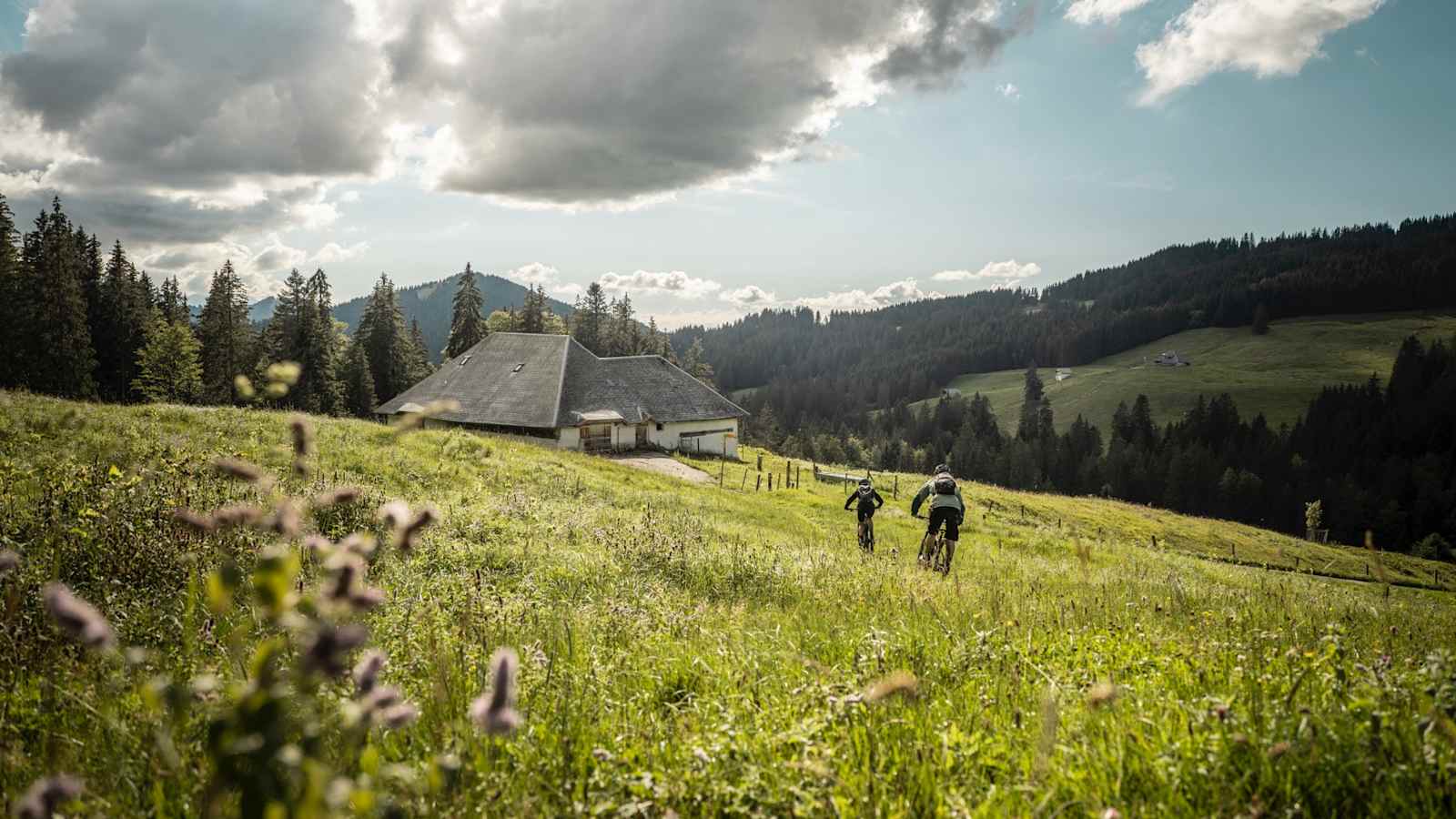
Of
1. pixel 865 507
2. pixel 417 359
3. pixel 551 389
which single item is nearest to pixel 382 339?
pixel 417 359

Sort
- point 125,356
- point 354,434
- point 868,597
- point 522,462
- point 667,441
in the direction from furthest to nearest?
point 125,356 → point 667,441 → point 522,462 → point 354,434 → point 868,597

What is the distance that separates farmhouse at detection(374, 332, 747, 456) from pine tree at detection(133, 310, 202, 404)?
20776 mm

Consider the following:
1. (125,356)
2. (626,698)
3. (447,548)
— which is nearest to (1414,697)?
(626,698)

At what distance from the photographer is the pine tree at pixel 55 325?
45.6 metres

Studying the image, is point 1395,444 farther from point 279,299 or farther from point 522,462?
point 279,299

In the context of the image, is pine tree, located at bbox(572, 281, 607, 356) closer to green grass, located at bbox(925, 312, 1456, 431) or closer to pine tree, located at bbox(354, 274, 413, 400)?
pine tree, located at bbox(354, 274, 413, 400)

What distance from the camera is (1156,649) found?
4.76 m

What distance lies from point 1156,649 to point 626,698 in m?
3.67

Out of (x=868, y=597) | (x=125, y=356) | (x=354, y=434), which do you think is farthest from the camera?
(x=125, y=356)

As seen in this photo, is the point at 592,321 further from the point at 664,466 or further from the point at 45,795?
the point at 45,795

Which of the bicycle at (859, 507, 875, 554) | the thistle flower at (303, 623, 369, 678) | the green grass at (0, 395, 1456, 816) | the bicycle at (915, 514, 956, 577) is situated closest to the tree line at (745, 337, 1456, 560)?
the bicycle at (859, 507, 875, 554)

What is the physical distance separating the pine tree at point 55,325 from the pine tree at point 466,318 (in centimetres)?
2895

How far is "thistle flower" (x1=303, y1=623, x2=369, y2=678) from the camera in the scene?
128 cm

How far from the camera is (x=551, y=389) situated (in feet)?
146
